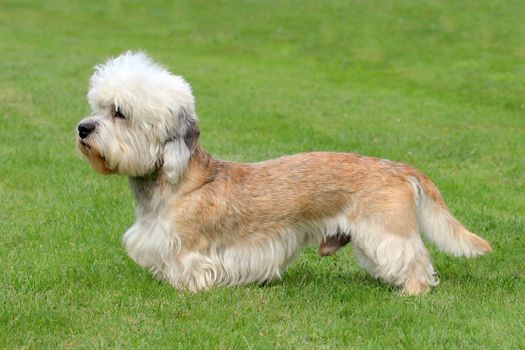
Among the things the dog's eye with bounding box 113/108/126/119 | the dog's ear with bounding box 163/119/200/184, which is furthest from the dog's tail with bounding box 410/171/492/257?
the dog's eye with bounding box 113/108/126/119

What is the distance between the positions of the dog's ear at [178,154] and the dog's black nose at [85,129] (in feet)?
1.85

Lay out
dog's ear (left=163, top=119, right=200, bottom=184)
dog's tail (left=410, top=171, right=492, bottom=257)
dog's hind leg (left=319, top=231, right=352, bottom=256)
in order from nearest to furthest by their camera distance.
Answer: dog's ear (left=163, top=119, right=200, bottom=184), dog's tail (left=410, top=171, right=492, bottom=257), dog's hind leg (left=319, top=231, right=352, bottom=256)

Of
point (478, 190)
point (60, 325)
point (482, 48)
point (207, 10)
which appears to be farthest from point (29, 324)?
point (207, 10)

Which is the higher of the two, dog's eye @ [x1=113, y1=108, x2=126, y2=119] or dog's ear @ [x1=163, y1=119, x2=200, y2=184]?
dog's eye @ [x1=113, y1=108, x2=126, y2=119]

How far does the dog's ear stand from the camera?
21.0ft

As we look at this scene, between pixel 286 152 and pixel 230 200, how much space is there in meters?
6.22

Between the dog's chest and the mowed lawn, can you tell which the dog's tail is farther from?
the dog's chest

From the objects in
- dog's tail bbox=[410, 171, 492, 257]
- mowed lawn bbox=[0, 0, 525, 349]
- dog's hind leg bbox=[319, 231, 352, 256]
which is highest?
dog's tail bbox=[410, 171, 492, 257]

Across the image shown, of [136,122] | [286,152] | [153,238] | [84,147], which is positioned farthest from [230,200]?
[286,152]

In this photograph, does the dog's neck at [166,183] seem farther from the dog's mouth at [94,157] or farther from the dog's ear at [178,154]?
the dog's mouth at [94,157]

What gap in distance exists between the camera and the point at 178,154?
6.41 metres

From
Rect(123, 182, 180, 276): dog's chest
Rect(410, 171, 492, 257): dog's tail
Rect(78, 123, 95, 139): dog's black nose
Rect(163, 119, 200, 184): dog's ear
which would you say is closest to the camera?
Rect(78, 123, 95, 139): dog's black nose

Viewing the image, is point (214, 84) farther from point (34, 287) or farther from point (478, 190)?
point (34, 287)

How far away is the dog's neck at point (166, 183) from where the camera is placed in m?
6.57
